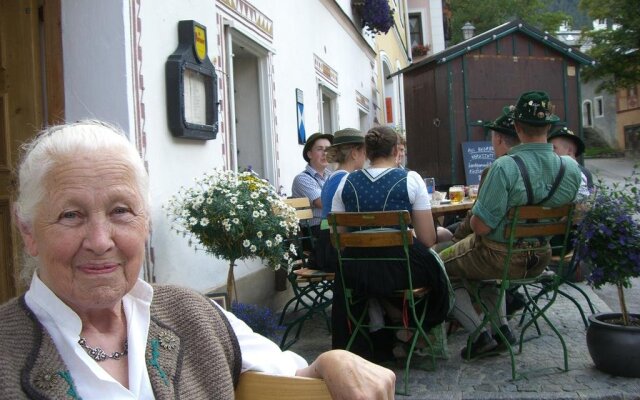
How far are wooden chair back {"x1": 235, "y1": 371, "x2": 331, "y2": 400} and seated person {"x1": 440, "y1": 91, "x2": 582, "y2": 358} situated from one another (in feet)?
8.58

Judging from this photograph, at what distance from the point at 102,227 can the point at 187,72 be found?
319cm

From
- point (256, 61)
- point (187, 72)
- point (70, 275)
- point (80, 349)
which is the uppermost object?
point (256, 61)

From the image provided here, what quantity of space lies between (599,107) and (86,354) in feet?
168

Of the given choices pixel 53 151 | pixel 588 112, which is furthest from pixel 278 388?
pixel 588 112

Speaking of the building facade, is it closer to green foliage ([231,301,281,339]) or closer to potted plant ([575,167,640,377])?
green foliage ([231,301,281,339])

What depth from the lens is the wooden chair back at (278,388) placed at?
1.45 metres

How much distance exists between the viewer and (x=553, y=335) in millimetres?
4902

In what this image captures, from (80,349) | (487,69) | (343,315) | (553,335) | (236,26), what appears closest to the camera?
(80,349)

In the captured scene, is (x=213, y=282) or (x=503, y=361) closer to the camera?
(x=503, y=361)

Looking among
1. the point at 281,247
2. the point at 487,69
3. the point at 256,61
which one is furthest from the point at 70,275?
the point at 487,69

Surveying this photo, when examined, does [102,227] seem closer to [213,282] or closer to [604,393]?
[604,393]

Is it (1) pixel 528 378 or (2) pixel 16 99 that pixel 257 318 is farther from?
(2) pixel 16 99

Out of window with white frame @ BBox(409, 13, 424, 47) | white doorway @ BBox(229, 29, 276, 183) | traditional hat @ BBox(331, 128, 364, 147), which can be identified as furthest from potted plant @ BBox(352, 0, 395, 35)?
window with white frame @ BBox(409, 13, 424, 47)

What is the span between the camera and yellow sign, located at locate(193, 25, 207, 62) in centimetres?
472
